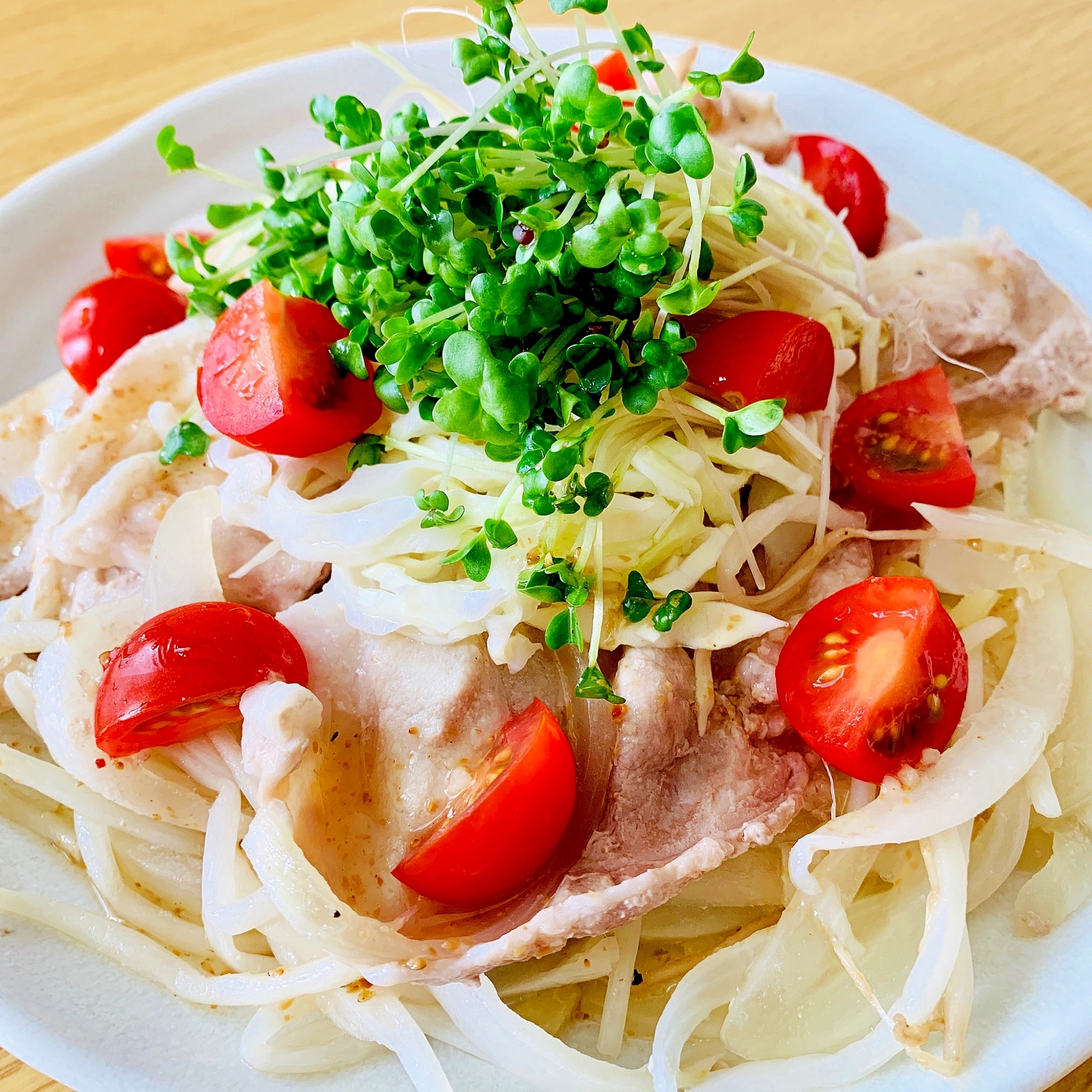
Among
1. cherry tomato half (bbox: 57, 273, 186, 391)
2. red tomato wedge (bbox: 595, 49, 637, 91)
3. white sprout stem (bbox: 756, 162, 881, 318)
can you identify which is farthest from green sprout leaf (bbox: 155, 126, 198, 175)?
white sprout stem (bbox: 756, 162, 881, 318)

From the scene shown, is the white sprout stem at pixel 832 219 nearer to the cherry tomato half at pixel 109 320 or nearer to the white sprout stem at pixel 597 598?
the white sprout stem at pixel 597 598

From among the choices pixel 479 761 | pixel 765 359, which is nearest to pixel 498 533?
pixel 479 761

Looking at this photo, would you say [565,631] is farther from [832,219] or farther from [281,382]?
[832,219]

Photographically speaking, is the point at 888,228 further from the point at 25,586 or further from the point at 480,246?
the point at 25,586

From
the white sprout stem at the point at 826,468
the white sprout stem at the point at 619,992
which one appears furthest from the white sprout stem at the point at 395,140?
the white sprout stem at the point at 619,992

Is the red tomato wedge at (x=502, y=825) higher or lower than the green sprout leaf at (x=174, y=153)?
lower

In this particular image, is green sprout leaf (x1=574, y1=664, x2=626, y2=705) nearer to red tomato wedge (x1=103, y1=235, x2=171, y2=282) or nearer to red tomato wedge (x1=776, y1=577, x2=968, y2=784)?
red tomato wedge (x1=776, y1=577, x2=968, y2=784)

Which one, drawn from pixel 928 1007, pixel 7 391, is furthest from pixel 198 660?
pixel 7 391
